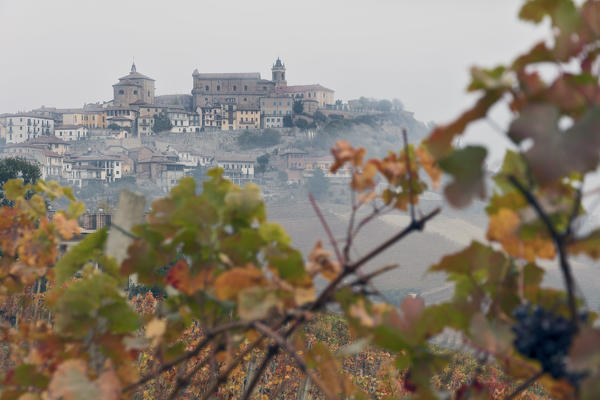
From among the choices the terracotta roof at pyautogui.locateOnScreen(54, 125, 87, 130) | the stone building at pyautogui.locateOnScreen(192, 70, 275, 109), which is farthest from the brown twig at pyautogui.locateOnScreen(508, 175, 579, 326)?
the terracotta roof at pyautogui.locateOnScreen(54, 125, 87, 130)

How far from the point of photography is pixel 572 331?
0.30 m

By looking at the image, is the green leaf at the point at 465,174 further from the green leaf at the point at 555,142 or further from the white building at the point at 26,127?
the white building at the point at 26,127

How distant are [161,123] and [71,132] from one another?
7.31 meters

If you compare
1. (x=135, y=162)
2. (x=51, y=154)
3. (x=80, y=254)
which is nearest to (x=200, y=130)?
(x=135, y=162)

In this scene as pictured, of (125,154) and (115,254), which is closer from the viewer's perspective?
(115,254)

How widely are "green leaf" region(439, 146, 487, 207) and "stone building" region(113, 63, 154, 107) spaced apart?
46472 mm

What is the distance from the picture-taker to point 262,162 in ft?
138

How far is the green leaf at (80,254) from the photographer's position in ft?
1.69

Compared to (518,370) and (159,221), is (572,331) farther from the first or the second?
(159,221)

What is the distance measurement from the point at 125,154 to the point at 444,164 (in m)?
43.5

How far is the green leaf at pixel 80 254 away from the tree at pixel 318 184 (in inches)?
1500

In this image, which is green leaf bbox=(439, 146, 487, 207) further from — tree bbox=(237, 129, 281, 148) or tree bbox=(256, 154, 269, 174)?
tree bbox=(237, 129, 281, 148)

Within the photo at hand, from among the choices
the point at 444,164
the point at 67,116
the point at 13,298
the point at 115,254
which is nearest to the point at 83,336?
the point at 115,254

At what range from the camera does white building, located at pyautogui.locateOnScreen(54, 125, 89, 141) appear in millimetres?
43656
